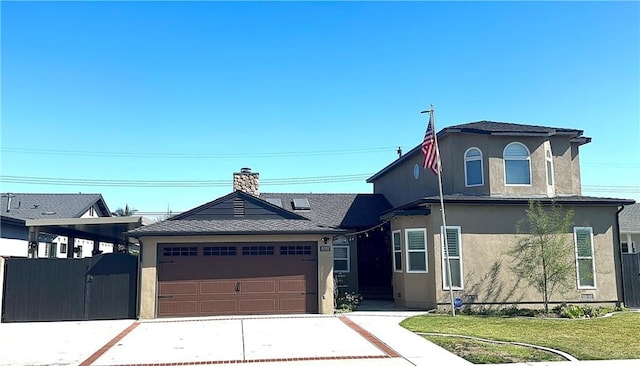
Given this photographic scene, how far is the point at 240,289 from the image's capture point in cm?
1512

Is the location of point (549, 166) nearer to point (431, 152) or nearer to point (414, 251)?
point (431, 152)

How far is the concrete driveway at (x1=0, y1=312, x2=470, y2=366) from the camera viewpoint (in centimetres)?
905

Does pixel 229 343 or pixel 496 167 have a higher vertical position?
pixel 496 167

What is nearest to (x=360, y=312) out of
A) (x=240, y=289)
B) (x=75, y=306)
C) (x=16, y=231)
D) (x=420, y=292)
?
(x=420, y=292)

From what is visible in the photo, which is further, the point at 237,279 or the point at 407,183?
the point at 407,183

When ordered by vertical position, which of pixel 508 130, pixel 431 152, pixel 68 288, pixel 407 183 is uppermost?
pixel 508 130

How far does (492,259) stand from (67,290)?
13122mm

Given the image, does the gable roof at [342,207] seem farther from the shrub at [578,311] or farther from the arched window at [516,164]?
Result: the shrub at [578,311]

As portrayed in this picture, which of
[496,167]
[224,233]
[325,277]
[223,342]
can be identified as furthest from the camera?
[496,167]

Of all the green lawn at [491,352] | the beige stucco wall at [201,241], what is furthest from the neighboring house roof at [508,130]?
the green lawn at [491,352]

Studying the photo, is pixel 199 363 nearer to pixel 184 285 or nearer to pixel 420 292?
pixel 184 285

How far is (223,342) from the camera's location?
1061 centimetres

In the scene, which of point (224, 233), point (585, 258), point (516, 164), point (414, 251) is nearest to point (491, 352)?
point (414, 251)

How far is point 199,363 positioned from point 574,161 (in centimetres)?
1671
